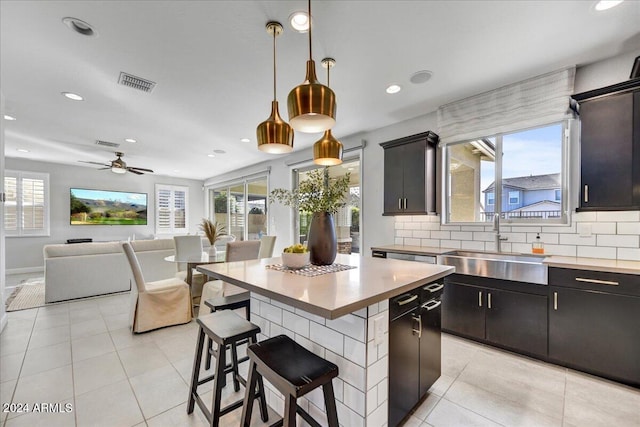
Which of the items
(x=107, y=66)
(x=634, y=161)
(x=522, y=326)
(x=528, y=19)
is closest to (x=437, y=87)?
(x=528, y=19)

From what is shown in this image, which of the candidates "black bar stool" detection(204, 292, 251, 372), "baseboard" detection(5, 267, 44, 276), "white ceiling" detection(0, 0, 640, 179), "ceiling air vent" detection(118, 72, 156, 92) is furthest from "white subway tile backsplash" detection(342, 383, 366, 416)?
"baseboard" detection(5, 267, 44, 276)

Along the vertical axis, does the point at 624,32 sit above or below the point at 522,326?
above

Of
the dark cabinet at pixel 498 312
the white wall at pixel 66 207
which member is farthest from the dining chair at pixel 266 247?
the white wall at pixel 66 207

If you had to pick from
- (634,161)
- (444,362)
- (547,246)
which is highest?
(634,161)

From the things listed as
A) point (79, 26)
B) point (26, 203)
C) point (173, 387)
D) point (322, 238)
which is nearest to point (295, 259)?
point (322, 238)

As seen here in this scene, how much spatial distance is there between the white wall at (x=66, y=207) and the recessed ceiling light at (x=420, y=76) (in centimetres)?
839

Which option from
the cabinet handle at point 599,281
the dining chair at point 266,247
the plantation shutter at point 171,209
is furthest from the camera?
the plantation shutter at point 171,209

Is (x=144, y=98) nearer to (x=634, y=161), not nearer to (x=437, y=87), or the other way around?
(x=437, y=87)

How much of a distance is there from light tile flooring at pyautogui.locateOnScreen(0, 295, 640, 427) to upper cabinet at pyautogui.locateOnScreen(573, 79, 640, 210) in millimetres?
1505

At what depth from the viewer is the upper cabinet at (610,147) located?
7.08ft

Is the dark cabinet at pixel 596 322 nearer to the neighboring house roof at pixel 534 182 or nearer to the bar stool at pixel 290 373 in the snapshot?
the neighboring house roof at pixel 534 182

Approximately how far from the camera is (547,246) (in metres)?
2.77

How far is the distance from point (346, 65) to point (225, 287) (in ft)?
9.08

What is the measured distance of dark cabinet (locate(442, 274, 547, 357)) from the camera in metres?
2.42
